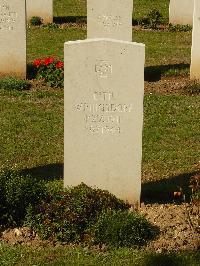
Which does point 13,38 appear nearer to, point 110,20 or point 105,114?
point 110,20

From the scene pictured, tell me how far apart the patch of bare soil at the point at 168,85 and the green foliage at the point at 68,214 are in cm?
636

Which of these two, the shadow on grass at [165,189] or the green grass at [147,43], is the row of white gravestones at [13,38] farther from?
the shadow on grass at [165,189]

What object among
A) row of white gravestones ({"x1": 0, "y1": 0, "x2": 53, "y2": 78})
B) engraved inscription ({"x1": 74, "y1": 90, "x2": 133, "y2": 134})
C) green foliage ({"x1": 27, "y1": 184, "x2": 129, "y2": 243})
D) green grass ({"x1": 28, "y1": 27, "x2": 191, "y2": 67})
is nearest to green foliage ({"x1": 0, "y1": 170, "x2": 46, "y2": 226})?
green foliage ({"x1": 27, "y1": 184, "x2": 129, "y2": 243})

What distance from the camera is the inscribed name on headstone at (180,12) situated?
802 inches

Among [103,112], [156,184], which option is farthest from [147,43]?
[103,112]

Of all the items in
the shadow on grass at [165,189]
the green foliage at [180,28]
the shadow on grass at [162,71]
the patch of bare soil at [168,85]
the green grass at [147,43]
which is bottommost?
the shadow on grass at [165,189]

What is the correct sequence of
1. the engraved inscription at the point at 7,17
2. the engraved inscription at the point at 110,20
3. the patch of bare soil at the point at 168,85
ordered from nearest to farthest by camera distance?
the patch of bare soil at the point at 168,85
the engraved inscription at the point at 7,17
the engraved inscription at the point at 110,20

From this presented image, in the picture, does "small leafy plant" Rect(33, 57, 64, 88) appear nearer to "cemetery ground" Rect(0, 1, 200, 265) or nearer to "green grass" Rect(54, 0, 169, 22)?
"cemetery ground" Rect(0, 1, 200, 265)

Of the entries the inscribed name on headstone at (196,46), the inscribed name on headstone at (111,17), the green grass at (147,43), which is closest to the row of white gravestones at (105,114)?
the inscribed name on headstone at (196,46)

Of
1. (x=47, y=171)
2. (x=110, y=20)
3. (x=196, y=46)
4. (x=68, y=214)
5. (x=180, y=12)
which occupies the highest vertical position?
(x=110, y=20)

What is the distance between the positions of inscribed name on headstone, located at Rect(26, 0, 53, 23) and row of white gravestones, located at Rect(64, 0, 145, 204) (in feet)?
42.4

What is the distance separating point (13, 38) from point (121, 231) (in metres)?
7.79

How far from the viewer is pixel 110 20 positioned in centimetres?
1390

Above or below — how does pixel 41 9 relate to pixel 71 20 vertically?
above
